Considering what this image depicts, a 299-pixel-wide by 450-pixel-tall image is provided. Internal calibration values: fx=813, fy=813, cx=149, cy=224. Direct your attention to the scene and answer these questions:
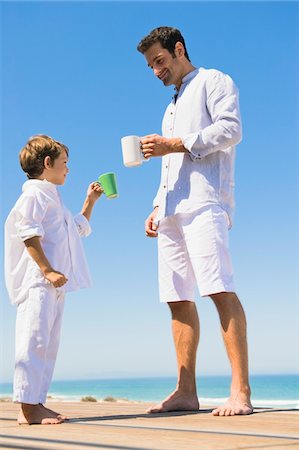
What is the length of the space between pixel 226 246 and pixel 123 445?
138cm

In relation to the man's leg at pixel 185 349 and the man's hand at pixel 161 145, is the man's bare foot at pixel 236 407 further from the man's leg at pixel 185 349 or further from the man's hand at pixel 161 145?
the man's hand at pixel 161 145

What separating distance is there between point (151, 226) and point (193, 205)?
44 centimetres

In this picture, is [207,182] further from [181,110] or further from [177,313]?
[177,313]

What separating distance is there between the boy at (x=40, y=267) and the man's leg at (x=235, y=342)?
1.93 ft

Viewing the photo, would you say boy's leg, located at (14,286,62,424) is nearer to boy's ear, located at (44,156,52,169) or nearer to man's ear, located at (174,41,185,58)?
boy's ear, located at (44,156,52,169)

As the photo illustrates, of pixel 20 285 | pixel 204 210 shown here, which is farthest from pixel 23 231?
pixel 204 210

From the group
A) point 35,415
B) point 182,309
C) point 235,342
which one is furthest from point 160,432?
point 182,309

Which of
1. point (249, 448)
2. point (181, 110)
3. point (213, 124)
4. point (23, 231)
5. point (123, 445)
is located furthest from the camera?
point (181, 110)

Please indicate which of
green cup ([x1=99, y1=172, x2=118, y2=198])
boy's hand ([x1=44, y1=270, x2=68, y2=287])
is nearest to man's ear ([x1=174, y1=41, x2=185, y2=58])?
green cup ([x1=99, y1=172, x2=118, y2=198])

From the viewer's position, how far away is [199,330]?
12.4 feet

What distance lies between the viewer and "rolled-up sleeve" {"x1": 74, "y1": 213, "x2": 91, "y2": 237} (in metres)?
3.62

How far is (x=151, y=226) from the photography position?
3.92 meters

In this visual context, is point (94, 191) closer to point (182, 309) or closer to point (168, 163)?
point (168, 163)

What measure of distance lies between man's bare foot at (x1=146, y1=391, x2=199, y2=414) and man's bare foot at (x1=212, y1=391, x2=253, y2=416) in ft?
1.26
